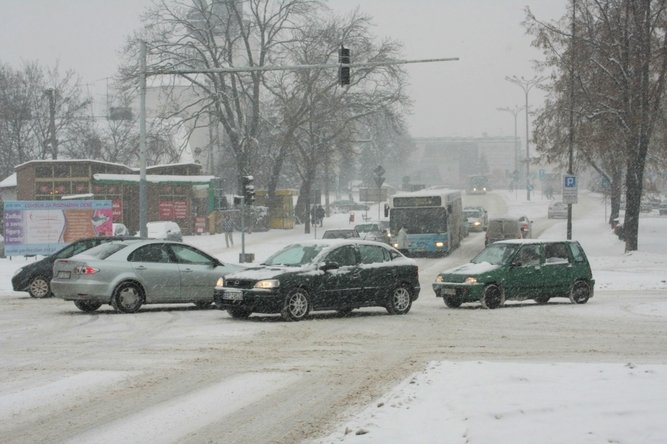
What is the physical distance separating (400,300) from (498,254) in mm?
3973

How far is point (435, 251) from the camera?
45000mm

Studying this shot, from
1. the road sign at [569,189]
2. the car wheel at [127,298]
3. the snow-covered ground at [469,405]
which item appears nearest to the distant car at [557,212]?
the road sign at [569,189]

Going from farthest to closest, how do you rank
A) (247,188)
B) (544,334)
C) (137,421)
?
(247,188) → (544,334) → (137,421)

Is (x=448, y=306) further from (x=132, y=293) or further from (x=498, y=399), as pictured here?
(x=498, y=399)

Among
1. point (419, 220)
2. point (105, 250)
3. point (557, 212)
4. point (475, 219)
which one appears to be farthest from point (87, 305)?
point (557, 212)

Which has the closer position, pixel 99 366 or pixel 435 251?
pixel 99 366

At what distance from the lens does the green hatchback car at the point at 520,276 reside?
23094mm

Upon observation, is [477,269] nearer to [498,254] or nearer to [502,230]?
[498,254]

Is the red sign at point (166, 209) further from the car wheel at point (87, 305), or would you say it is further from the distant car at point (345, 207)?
the distant car at point (345, 207)

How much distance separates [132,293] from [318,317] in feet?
12.7

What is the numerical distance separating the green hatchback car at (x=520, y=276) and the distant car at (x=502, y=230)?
23198 millimetres

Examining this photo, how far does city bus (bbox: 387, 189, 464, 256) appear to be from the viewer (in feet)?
146

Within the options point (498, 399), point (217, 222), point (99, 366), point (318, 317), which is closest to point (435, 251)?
point (217, 222)

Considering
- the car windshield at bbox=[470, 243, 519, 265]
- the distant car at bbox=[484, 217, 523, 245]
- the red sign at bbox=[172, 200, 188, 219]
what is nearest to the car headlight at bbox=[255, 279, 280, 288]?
the car windshield at bbox=[470, 243, 519, 265]
